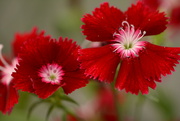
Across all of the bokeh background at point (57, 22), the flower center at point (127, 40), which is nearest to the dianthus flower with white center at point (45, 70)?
the flower center at point (127, 40)

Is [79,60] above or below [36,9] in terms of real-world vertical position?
below

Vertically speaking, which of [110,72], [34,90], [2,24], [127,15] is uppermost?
[2,24]

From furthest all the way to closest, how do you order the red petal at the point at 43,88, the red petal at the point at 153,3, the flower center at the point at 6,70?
the red petal at the point at 153,3, the flower center at the point at 6,70, the red petal at the point at 43,88

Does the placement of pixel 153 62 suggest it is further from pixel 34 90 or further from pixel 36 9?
pixel 36 9

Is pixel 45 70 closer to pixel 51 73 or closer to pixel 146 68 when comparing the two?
pixel 51 73

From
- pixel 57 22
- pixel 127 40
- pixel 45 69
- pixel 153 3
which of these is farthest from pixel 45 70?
pixel 57 22

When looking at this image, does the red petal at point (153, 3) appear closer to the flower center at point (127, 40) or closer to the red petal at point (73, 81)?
the flower center at point (127, 40)

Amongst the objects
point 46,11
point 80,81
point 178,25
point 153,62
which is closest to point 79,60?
point 80,81
